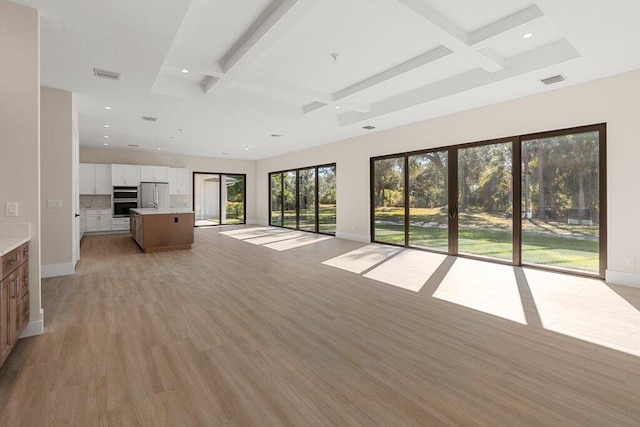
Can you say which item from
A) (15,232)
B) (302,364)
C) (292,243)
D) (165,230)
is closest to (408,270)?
(302,364)

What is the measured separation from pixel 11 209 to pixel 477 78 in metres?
5.52

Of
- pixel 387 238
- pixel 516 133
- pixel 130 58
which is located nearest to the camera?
pixel 130 58

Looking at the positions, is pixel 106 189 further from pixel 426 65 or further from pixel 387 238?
pixel 426 65

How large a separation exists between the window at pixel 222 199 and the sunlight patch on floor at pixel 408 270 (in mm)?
8279

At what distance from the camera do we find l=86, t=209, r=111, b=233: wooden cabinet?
30.3 ft

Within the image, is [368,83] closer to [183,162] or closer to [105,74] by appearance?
[105,74]

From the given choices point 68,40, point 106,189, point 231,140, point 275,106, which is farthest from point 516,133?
point 106,189

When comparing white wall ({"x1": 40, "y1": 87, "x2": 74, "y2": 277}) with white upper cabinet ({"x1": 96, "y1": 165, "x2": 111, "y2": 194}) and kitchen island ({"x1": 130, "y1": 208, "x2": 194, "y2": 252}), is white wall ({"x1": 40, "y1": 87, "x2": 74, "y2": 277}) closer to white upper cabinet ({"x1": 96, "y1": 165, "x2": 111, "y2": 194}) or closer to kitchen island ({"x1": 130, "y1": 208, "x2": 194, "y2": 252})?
kitchen island ({"x1": 130, "y1": 208, "x2": 194, "y2": 252})

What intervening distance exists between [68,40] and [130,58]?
0.57m

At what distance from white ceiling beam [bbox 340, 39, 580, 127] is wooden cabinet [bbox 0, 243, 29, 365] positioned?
17.6 ft

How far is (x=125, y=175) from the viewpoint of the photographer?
31.7 ft

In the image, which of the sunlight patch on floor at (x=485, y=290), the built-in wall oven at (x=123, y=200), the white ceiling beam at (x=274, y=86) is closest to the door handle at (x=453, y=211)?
the sunlight patch on floor at (x=485, y=290)

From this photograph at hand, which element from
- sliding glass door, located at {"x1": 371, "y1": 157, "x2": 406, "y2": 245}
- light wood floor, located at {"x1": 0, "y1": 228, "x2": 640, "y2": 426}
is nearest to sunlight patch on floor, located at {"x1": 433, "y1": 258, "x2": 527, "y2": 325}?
light wood floor, located at {"x1": 0, "y1": 228, "x2": 640, "y2": 426}

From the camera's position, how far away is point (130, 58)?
11.7 ft
